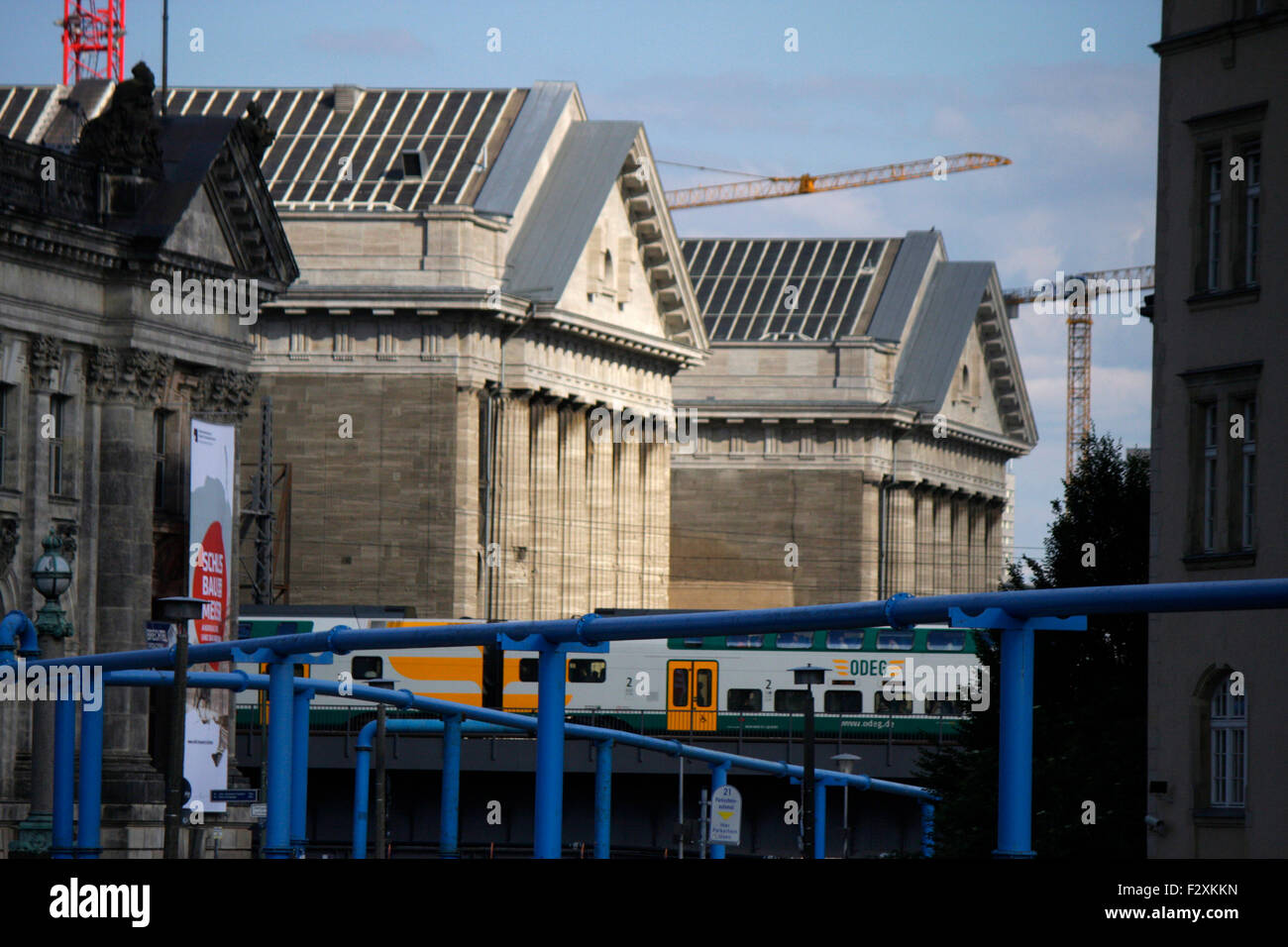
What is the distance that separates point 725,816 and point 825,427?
248 ft

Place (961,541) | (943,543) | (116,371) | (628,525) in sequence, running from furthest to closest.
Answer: (961,541)
(943,543)
(628,525)
(116,371)

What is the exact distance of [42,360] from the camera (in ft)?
186

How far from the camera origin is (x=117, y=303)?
59375 mm

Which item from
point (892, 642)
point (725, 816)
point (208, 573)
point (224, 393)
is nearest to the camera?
point (725, 816)

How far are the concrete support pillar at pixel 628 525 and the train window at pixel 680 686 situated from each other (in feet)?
78.2

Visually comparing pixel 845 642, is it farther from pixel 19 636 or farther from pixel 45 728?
pixel 45 728

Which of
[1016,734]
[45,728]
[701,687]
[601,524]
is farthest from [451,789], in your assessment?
[601,524]

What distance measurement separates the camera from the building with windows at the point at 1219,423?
40.6m

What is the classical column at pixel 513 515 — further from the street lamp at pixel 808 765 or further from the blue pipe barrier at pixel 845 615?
the blue pipe barrier at pixel 845 615

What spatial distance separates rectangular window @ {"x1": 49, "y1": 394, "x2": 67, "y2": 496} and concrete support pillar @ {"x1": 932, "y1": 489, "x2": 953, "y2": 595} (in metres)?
74.2

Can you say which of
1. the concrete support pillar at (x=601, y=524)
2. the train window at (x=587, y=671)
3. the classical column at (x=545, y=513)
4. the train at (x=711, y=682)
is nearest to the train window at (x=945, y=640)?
the train at (x=711, y=682)

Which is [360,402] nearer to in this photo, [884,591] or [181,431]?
[181,431]

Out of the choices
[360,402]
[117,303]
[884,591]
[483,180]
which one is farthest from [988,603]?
[884,591]

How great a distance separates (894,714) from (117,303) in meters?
28.3
